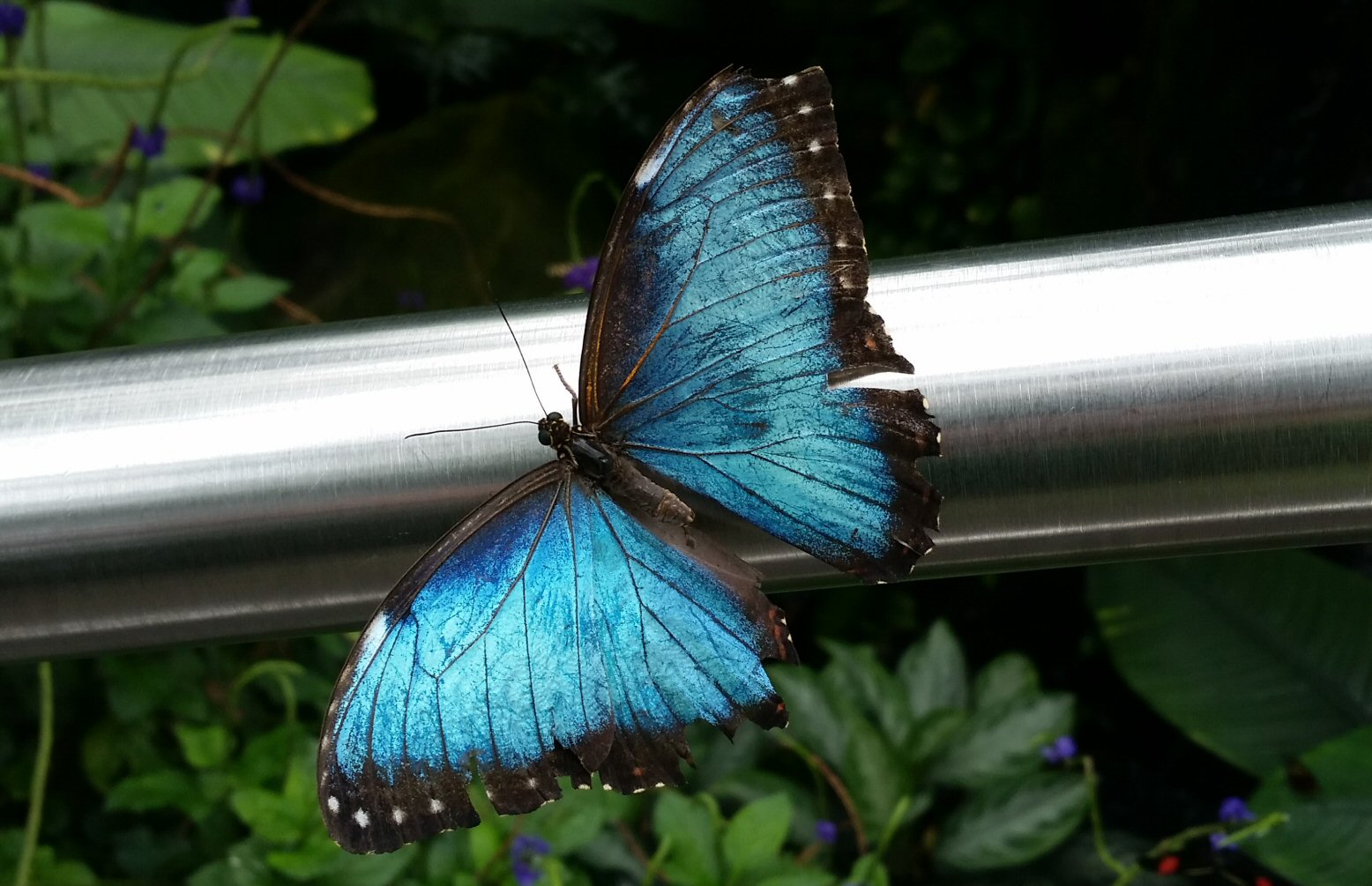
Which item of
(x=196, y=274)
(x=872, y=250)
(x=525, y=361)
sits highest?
(x=525, y=361)

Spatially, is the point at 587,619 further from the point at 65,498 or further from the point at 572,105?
the point at 572,105

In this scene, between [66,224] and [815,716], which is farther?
[815,716]

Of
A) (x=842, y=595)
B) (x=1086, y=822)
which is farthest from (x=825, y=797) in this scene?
(x=842, y=595)

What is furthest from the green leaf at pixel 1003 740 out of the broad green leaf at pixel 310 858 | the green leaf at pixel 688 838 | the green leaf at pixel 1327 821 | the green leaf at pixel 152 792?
the green leaf at pixel 152 792

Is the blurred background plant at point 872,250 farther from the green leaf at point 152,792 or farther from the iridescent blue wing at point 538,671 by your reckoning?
the iridescent blue wing at point 538,671

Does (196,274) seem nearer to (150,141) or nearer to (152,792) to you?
(150,141)

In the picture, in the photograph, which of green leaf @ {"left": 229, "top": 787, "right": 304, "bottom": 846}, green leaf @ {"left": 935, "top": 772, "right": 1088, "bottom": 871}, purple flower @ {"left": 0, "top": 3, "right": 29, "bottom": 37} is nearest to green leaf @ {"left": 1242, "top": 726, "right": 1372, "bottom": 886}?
green leaf @ {"left": 935, "top": 772, "right": 1088, "bottom": 871}

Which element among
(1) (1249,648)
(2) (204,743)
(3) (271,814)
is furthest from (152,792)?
(1) (1249,648)
